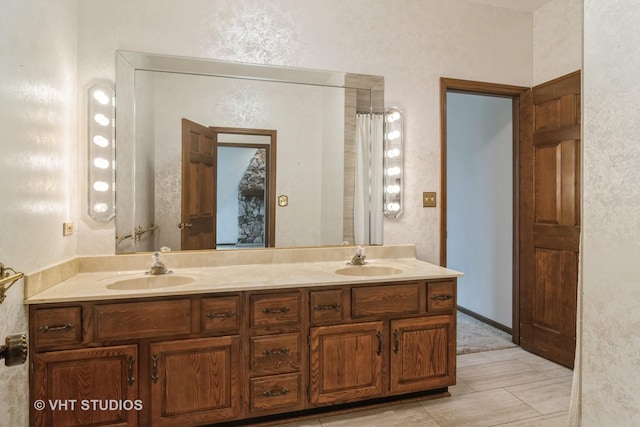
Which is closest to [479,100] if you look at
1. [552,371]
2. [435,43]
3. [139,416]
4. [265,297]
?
[435,43]

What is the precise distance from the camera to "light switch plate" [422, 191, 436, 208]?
2.72m

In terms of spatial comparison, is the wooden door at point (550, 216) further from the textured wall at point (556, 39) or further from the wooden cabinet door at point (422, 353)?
the wooden cabinet door at point (422, 353)

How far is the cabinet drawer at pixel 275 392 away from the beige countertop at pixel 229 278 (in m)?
0.49

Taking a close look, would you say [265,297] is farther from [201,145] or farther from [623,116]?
[623,116]

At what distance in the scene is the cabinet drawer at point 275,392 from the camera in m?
1.87

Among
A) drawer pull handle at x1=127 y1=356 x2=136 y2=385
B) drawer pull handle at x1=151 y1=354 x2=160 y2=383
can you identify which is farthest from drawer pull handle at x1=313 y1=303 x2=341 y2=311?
drawer pull handle at x1=127 y1=356 x2=136 y2=385

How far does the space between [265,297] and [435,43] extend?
2.26m

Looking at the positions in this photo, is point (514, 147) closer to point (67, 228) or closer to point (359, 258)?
point (359, 258)

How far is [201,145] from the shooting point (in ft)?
7.67

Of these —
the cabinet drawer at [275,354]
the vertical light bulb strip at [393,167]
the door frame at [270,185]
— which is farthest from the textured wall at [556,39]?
the cabinet drawer at [275,354]

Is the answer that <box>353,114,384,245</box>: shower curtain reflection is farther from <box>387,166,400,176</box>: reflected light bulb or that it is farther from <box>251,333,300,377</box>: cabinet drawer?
<box>251,333,300,377</box>: cabinet drawer

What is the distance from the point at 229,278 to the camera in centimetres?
200

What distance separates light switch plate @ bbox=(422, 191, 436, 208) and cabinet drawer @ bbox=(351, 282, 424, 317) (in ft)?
2.60

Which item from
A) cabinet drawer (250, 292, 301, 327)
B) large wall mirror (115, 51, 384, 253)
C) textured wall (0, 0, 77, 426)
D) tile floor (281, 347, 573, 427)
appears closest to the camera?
textured wall (0, 0, 77, 426)
